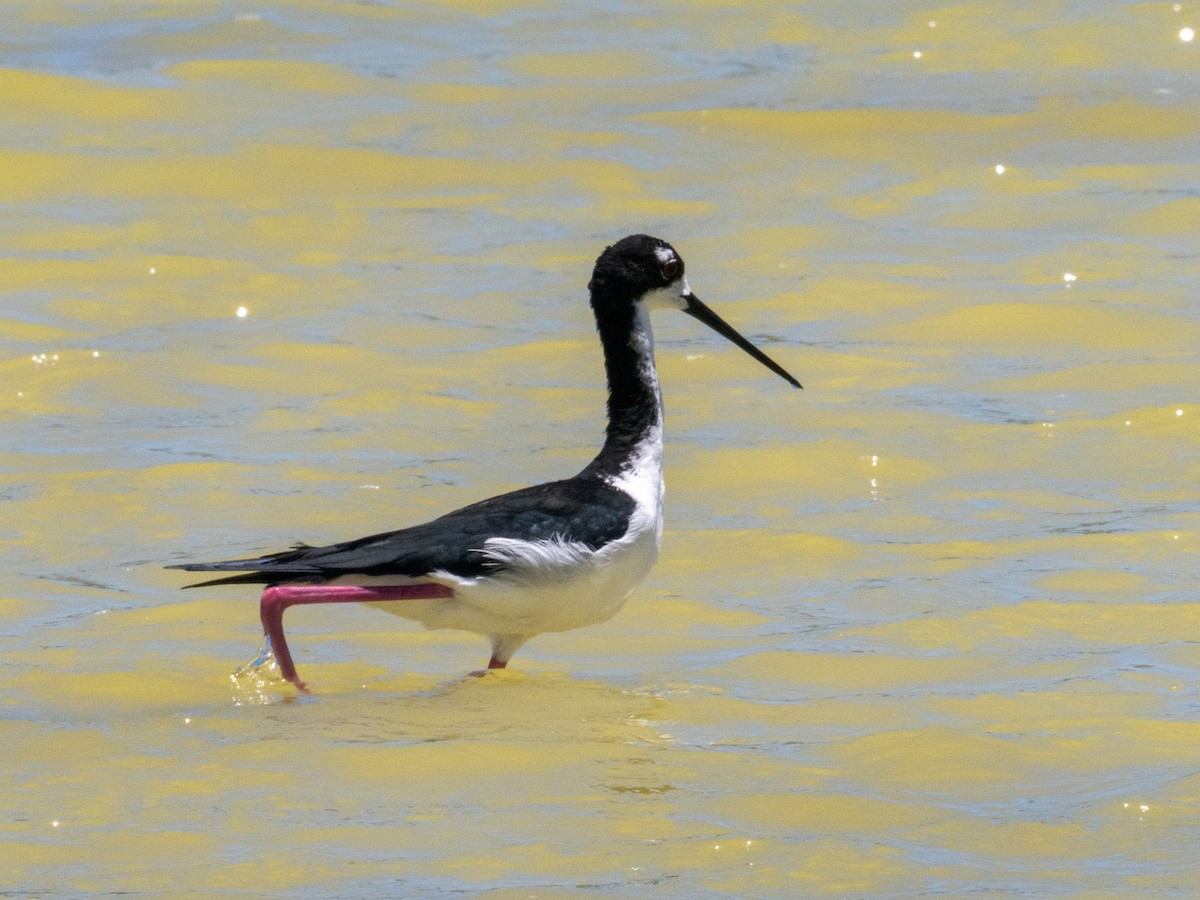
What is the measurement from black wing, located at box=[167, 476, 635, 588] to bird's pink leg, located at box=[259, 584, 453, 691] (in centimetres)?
5

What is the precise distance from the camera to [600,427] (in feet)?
33.3

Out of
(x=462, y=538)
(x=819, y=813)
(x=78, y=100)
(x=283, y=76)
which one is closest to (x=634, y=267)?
(x=462, y=538)

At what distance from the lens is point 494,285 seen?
482 inches

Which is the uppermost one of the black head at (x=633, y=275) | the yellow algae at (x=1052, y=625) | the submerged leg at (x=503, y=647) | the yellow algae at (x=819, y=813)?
the black head at (x=633, y=275)

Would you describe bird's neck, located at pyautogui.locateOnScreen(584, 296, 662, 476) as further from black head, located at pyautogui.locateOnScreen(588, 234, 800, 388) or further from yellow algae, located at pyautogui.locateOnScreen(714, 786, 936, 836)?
yellow algae, located at pyautogui.locateOnScreen(714, 786, 936, 836)

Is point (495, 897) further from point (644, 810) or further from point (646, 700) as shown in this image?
point (646, 700)

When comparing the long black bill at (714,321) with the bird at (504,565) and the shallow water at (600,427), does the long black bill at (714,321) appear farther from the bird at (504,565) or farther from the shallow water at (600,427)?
the shallow water at (600,427)

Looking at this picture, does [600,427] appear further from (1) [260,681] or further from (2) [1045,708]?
(2) [1045,708]

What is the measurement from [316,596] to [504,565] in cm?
59

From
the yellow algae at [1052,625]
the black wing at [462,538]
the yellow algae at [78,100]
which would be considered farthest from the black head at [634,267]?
the yellow algae at [78,100]

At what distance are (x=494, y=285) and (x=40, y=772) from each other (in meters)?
6.56

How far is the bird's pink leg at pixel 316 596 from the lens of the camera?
6566mm

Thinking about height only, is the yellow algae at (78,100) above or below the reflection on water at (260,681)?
above

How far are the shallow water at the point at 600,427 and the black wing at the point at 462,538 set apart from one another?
45 centimetres
